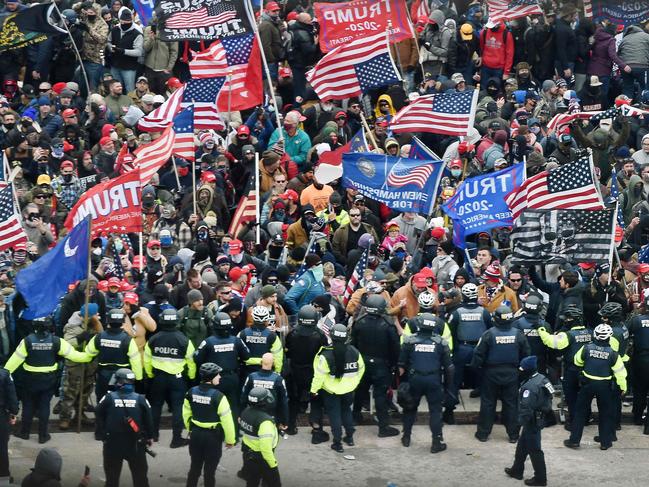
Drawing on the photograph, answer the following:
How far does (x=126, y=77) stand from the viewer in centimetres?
3316

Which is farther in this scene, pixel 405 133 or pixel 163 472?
pixel 405 133

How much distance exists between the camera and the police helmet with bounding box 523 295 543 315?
23734 mm

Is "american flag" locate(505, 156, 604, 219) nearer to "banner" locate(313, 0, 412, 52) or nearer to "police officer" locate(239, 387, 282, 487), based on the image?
"banner" locate(313, 0, 412, 52)

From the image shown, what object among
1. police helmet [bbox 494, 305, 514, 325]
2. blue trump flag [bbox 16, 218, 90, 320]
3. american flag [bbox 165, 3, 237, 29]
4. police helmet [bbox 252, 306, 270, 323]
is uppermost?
american flag [bbox 165, 3, 237, 29]

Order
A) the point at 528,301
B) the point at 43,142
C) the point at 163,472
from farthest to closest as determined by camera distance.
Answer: the point at 43,142 → the point at 528,301 → the point at 163,472

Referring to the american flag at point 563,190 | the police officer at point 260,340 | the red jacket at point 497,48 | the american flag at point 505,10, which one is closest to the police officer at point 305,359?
Answer: the police officer at point 260,340

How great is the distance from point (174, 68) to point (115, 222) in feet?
31.1

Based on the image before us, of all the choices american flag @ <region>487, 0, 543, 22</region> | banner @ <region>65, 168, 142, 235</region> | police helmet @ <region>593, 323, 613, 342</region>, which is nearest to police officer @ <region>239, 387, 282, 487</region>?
police helmet @ <region>593, 323, 613, 342</region>

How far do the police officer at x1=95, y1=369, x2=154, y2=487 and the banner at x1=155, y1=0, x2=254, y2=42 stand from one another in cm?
1014

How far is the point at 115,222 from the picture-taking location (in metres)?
24.9

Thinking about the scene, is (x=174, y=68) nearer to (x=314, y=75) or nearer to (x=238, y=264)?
(x=314, y=75)

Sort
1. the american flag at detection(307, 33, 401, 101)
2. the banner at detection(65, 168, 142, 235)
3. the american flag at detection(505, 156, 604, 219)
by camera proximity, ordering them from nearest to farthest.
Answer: the banner at detection(65, 168, 142, 235), the american flag at detection(505, 156, 604, 219), the american flag at detection(307, 33, 401, 101)

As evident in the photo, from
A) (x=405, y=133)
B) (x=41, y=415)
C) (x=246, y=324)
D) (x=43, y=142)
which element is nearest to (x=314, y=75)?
(x=405, y=133)

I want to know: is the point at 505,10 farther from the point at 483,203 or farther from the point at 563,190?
the point at 563,190
